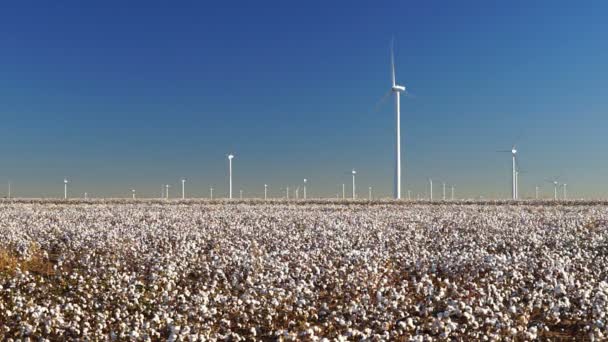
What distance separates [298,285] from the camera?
11.2 metres

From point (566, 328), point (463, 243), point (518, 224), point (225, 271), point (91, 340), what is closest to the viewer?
point (91, 340)

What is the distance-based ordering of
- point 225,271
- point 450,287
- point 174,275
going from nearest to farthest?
point 450,287 < point 174,275 < point 225,271

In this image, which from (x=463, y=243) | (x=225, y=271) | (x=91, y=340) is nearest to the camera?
(x=91, y=340)

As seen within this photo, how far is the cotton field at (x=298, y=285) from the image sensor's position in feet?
30.9

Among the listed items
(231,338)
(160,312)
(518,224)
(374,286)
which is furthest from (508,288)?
(518,224)

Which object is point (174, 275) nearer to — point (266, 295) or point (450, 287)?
point (266, 295)

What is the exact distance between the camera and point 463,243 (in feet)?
60.3

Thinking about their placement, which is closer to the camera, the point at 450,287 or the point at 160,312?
the point at 160,312

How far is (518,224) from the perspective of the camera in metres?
24.7

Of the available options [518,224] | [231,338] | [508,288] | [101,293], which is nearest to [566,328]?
[508,288]

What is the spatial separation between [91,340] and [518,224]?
19789 mm

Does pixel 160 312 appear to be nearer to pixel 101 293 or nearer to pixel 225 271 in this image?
pixel 101 293

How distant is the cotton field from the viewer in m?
9.43

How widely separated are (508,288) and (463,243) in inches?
248
